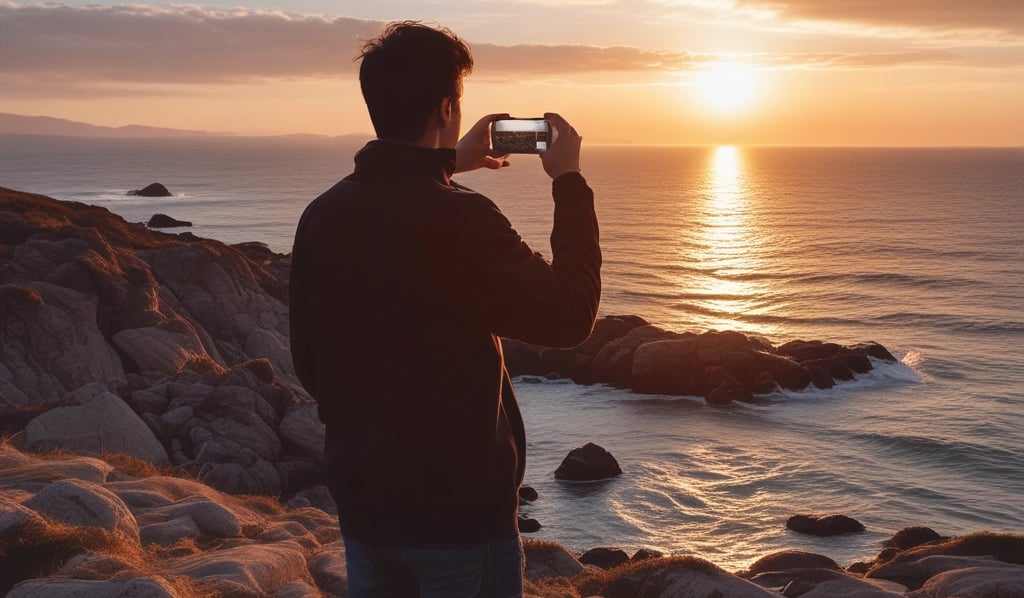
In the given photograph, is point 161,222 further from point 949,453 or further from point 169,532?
point 169,532

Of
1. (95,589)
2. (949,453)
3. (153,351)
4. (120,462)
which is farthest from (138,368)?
(949,453)

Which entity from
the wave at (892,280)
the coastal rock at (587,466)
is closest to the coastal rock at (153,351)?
the coastal rock at (587,466)

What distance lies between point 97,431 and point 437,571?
16.9 m

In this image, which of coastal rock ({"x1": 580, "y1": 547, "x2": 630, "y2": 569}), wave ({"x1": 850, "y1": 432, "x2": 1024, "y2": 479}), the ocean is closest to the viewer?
coastal rock ({"x1": 580, "y1": 547, "x2": 630, "y2": 569})

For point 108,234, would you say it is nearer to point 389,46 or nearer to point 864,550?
point 864,550

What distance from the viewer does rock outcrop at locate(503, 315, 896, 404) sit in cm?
4797

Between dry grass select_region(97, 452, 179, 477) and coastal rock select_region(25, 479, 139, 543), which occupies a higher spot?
coastal rock select_region(25, 479, 139, 543)

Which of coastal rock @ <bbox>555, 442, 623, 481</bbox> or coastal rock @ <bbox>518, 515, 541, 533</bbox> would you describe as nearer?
coastal rock @ <bbox>518, 515, 541, 533</bbox>

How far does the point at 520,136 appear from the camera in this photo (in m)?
3.48

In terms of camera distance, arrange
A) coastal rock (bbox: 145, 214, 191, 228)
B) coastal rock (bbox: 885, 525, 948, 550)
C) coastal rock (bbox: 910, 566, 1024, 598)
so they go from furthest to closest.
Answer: coastal rock (bbox: 145, 214, 191, 228), coastal rock (bbox: 885, 525, 948, 550), coastal rock (bbox: 910, 566, 1024, 598)

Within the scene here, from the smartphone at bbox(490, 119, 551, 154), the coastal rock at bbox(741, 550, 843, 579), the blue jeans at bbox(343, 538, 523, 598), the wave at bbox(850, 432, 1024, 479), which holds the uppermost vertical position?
the smartphone at bbox(490, 119, 551, 154)

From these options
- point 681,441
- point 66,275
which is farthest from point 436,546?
point 681,441

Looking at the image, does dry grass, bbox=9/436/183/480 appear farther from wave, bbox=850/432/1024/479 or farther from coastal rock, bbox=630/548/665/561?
wave, bbox=850/432/1024/479

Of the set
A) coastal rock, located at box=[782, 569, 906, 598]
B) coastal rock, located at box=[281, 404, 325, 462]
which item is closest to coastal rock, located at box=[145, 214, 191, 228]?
coastal rock, located at box=[281, 404, 325, 462]
